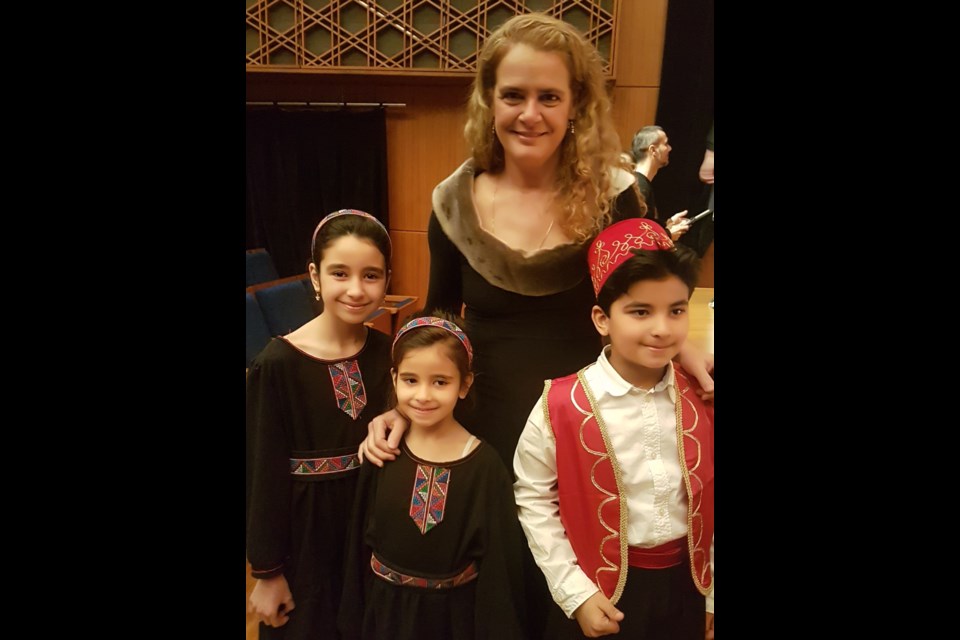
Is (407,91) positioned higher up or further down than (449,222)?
higher up

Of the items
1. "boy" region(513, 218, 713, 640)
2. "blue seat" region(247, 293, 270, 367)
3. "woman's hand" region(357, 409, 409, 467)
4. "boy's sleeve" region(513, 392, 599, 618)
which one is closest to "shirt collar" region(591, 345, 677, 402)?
"boy" region(513, 218, 713, 640)

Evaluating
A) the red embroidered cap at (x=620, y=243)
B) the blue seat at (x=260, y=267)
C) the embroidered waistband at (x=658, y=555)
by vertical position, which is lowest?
the embroidered waistband at (x=658, y=555)

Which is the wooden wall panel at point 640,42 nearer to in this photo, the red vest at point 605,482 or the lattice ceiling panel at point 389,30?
the lattice ceiling panel at point 389,30

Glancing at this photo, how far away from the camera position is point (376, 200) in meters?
1.02

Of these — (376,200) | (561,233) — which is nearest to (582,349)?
(561,233)

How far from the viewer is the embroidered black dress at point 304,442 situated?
1013mm

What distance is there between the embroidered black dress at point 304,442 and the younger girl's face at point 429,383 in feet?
0.28

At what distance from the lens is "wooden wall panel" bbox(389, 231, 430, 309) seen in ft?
3.32

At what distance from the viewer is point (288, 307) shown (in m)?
1.04

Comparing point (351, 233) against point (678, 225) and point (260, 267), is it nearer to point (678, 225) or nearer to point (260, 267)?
point (260, 267)

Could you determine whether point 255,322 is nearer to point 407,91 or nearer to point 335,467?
point 335,467

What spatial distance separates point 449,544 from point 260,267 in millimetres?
595

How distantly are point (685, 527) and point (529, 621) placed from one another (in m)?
0.34

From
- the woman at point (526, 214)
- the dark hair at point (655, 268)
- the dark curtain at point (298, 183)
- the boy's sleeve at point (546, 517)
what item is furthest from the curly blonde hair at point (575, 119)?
the boy's sleeve at point (546, 517)
